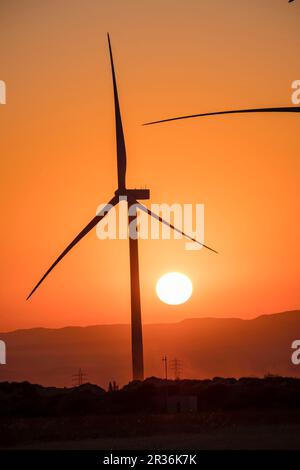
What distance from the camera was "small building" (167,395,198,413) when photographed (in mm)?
118575

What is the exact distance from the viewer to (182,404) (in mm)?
120562

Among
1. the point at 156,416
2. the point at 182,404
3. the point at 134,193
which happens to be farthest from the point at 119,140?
the point at 182,404

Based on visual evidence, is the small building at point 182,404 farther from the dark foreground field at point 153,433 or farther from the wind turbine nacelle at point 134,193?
the wind turbine nacelle at point 134,193

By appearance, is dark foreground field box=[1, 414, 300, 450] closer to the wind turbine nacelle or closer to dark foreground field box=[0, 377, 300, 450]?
dark foreground field box=[0, 377, 300, 450]

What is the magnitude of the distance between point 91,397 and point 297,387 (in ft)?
67.3

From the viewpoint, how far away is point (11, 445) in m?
96.6

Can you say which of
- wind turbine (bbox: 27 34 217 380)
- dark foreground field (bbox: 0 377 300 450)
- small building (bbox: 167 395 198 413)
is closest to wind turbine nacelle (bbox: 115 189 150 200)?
wind turbine (bbox: 27 34 217 380)

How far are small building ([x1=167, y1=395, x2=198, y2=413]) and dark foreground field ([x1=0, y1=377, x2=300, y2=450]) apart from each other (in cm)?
12

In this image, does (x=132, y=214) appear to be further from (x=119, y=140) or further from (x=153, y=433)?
(x=153, y=433)

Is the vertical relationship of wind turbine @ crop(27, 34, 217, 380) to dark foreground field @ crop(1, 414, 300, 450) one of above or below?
above

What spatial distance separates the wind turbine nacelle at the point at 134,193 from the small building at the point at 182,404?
774 inches

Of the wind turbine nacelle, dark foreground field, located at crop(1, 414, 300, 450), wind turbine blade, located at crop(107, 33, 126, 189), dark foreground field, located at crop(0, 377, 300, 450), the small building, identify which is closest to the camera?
dark foreground field, located at crop(1, 414, 300, 450)
